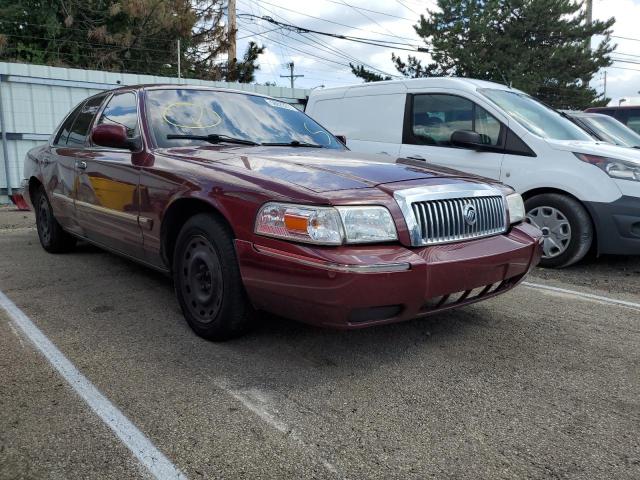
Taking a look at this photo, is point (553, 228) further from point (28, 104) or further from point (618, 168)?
point (28, 104)

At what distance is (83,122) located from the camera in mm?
4867

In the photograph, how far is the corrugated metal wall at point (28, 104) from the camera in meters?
9.69

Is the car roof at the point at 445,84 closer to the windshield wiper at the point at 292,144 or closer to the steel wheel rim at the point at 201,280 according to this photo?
the windshield wiper at the point at 292,144

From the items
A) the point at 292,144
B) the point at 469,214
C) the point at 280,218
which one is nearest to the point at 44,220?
the point at 292,144

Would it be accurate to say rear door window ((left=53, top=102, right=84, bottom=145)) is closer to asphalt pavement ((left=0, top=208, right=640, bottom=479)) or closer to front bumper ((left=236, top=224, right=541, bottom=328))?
asphalt pavement ((left=0, top=208, right=640, bottom=479))

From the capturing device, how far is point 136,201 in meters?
3.65

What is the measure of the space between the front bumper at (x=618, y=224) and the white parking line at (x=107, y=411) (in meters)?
4.47

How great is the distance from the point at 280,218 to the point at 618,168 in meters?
3.82

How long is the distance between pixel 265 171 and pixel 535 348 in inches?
73.6

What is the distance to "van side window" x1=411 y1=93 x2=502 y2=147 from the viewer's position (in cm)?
578

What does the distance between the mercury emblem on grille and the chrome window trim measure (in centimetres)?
6

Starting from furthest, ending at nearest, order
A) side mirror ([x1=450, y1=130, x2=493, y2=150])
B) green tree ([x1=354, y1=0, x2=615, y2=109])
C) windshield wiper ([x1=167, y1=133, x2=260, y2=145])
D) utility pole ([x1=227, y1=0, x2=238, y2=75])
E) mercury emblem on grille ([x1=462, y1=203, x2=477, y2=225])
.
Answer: green tree ([x1=354, y1=0, x2=615, y2=109]) < utility pole ([x1=227, y1=0, x2=238, y2=75]) < side mirror ([x1=450, y1=130, x2=493, y2=150]) < windshield wiper ([x1=167, y1=133, x2=260, y2=145]) < mercury emblem on grille ([x1=462, y1=203, x2=477, y2=225])

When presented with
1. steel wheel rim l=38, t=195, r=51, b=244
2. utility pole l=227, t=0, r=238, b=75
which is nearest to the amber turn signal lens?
steel wheel rim l=38, t=195, r=51, b=244

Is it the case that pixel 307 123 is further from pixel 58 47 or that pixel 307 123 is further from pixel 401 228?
pixel 58 47
